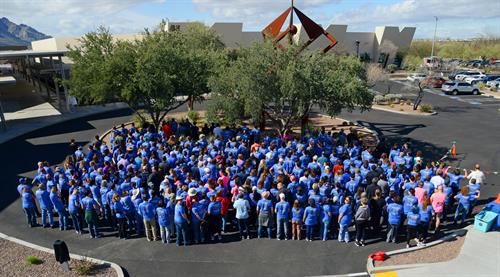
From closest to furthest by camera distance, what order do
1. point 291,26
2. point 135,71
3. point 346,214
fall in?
1. point 346,214
2. point 135,71
3. point 291,26

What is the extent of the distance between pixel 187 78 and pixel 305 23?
23.0 feet

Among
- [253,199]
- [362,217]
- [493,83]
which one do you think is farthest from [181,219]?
[493,83]

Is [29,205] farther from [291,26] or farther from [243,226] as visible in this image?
[291,26]

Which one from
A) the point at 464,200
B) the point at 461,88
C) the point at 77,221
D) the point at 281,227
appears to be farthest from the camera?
the point at 461,88

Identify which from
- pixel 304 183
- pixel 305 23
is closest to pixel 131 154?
pixel 304 183

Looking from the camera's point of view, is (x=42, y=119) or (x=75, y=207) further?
(x=42, y=119)

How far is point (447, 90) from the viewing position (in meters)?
37.3

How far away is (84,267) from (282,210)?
16.2 feet

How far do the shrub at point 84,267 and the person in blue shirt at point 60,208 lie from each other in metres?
2.17

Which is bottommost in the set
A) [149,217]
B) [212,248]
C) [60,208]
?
[212,248]

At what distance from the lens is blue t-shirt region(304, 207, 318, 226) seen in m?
9.29

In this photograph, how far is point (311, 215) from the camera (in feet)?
30.6

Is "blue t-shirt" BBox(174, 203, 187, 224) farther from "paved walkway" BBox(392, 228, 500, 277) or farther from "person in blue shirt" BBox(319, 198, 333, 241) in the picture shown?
"paved walkway" BBox(392, 228, 500, 277)

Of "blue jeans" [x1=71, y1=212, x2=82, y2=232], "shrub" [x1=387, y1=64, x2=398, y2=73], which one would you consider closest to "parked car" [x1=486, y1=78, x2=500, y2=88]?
"shrub" [x1=387, y1=64, x2=398, y2=73]
